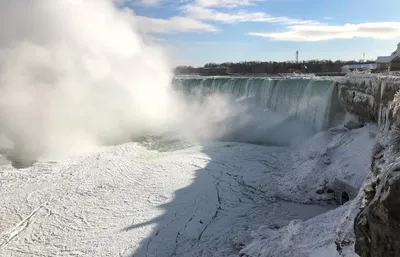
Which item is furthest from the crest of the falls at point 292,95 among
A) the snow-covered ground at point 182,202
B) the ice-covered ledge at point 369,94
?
the snow-covered ground at point 182,202

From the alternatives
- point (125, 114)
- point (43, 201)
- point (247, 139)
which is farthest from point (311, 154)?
point (125, 114)

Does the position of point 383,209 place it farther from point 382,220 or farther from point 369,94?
point 369,94

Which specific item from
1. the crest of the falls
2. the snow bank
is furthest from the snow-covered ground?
the crest of the falls

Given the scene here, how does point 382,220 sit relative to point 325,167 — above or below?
above

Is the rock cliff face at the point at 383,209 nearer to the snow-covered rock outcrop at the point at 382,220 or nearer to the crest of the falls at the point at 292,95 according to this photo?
the snow-covered rock outcrop at the point at 382,220

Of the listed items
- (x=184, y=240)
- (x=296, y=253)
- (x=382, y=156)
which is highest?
(x=382, y=156)

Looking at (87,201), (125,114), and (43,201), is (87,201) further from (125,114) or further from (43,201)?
(125,114)

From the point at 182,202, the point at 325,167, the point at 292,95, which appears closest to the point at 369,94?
the point at 325,167
